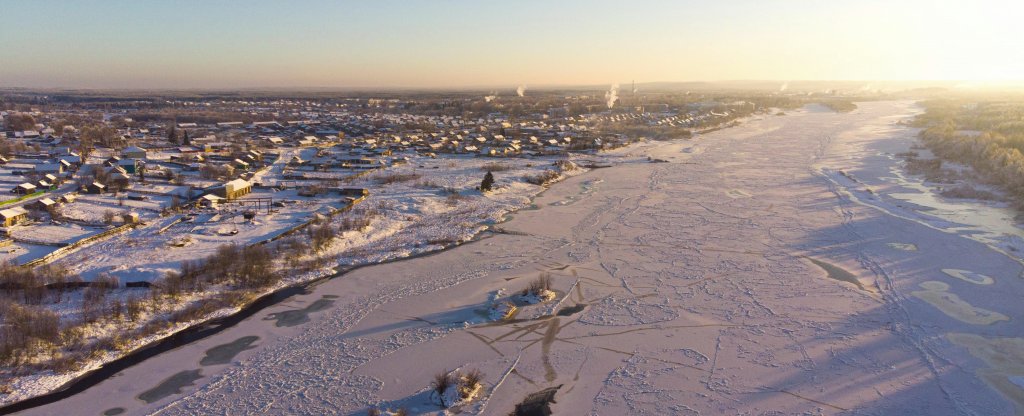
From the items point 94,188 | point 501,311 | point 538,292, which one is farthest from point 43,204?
point 538,292

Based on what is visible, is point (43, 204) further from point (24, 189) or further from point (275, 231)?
point (275, 231)

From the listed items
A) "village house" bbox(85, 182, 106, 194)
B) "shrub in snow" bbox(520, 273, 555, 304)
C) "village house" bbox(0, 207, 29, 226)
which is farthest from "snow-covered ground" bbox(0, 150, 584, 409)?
"shrub in snow" bbox(520, 273, 555, 304)

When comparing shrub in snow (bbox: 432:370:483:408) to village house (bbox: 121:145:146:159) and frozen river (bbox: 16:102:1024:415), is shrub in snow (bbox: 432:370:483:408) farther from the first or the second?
village house (bbox: 121:145:146:159)

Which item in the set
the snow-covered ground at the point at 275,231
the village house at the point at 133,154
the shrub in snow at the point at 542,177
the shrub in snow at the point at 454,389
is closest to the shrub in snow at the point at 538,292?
the shrub in snow at the point at 454,389

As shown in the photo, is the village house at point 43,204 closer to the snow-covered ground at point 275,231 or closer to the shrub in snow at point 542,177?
the snow-covered ground at point 275,231

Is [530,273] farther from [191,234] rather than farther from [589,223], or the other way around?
[191,234]
